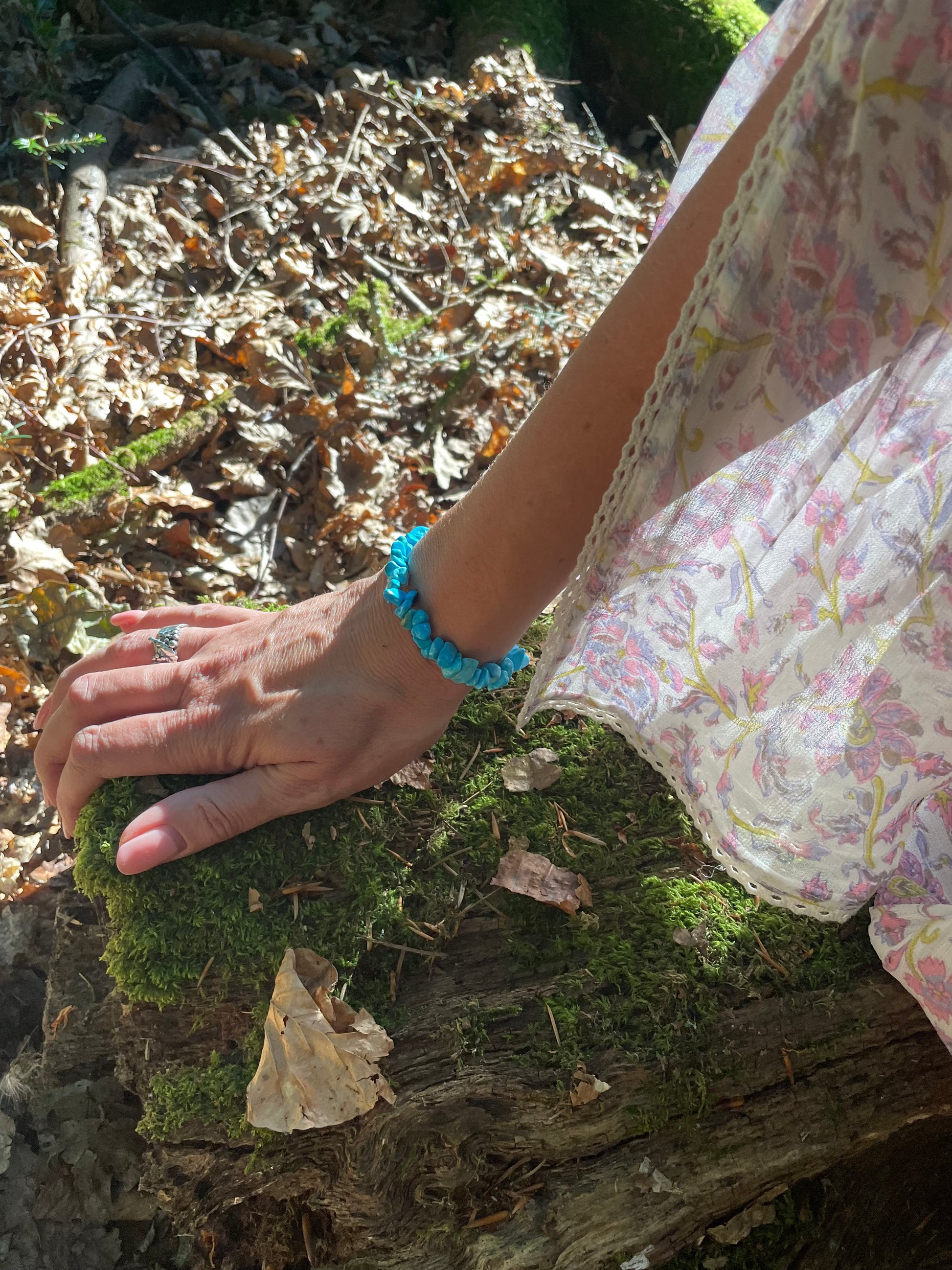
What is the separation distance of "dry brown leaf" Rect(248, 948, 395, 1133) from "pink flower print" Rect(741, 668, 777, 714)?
3.39ft

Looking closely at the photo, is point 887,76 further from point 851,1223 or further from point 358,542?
point 358,542

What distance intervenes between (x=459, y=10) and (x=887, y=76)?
22.8 ft

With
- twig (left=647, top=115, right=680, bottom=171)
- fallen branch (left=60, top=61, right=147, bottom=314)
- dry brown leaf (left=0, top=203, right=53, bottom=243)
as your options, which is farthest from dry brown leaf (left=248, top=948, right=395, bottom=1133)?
twig (left=647, top=115, right=680, bottom=171)

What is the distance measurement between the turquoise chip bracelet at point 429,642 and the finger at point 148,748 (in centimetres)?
53

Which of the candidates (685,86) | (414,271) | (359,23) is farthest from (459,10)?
(414,271)

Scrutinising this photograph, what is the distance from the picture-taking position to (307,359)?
165 inches

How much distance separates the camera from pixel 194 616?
2307 mm

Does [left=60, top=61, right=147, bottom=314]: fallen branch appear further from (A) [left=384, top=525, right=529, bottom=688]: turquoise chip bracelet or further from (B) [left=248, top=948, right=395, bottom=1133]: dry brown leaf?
(B) [left=248, top=948, right=395, bottom=1133]: dry brown leaf

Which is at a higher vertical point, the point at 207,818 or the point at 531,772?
the point at 531,772

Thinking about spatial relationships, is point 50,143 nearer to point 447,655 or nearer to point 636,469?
point 447,655

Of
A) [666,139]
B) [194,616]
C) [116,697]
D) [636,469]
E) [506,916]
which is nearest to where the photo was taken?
[636,469]

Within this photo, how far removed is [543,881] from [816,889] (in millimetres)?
594

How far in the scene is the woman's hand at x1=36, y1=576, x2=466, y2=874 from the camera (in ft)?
6.23

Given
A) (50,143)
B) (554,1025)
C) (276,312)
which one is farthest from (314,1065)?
(50,143)
